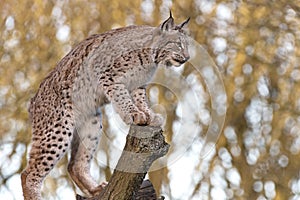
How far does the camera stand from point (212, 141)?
7.52m

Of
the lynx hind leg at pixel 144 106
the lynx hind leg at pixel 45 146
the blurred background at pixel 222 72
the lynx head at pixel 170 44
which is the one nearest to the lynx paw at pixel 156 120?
the lynx hind leg at pixel 144 106

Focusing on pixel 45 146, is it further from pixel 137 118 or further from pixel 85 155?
pixel 137 118

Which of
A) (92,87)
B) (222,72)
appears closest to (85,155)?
(92,87)

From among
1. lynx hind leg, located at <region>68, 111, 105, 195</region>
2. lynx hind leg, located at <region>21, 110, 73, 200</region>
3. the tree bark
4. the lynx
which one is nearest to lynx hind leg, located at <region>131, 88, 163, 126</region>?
the lynx

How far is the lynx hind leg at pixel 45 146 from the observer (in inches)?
211

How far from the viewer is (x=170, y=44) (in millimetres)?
5211

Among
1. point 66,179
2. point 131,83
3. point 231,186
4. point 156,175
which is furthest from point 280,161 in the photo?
point 131,83

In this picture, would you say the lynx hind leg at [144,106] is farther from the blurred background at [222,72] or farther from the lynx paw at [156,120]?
the blurred background at [222,72]

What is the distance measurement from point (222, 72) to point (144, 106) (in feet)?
10.6

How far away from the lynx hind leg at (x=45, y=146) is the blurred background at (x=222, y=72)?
278 cm

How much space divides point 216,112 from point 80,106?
1427 mm

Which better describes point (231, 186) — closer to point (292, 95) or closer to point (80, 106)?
point (292, 95)

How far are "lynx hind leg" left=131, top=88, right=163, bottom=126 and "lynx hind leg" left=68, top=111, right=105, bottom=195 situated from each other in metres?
0.24

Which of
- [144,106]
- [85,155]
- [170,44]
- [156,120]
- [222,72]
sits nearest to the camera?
[156,120]
